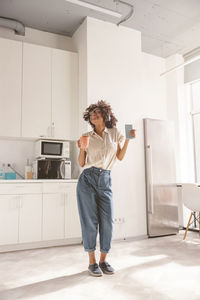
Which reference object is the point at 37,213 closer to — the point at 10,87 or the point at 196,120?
the point at 10,87

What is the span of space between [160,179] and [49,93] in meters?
2.12

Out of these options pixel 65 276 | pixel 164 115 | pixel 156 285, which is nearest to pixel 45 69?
pixel 164 115

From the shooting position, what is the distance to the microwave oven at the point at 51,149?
3.76 metres

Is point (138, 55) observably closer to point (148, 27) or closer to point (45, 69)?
point (148, 27)

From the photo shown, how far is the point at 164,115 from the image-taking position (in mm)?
5094

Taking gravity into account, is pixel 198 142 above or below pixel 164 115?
below

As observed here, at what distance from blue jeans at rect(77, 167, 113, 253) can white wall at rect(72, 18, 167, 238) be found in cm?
137

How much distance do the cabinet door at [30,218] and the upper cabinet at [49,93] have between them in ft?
2.92

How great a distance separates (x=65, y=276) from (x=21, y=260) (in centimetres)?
76

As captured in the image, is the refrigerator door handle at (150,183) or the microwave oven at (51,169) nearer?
the microwave oven at (51,169)

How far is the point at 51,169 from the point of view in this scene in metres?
3.79

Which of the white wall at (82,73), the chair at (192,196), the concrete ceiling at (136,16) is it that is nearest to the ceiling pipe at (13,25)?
the concrete ceiling at (136,16)

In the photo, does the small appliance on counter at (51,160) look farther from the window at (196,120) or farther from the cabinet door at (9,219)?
the window at (196,120)

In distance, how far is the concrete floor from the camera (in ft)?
6.45
